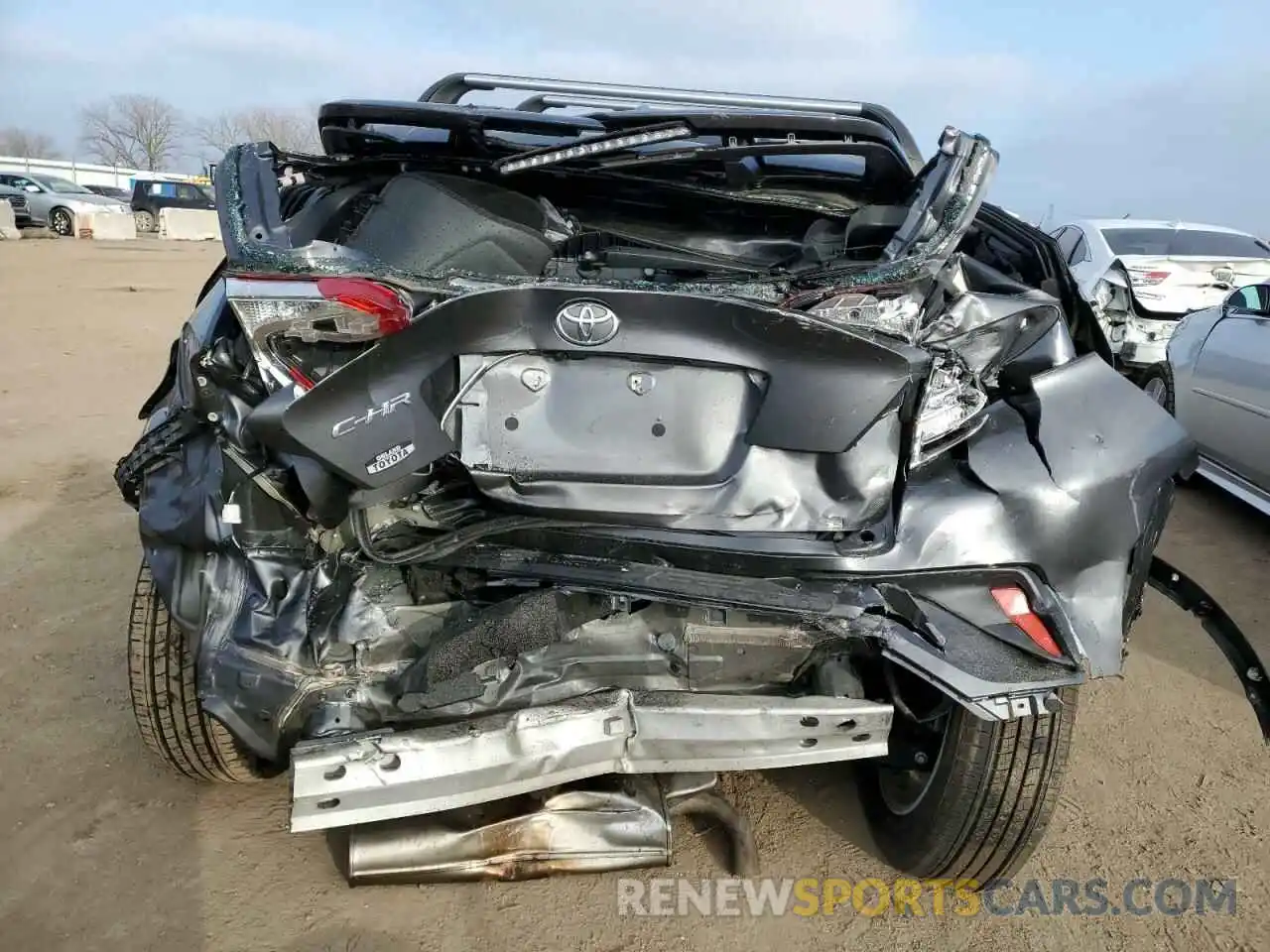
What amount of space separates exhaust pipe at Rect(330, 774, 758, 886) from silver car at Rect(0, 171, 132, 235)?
28651 millimetres

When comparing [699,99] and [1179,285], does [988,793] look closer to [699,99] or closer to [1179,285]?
[699,99]

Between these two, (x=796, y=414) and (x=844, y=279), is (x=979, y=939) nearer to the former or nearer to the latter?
(x=796, y=414)

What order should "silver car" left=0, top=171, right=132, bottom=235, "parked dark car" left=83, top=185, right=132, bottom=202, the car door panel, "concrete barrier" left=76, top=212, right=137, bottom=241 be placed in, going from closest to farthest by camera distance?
the car door panel, "concrete barrier" left=76, top=212, right=137, bottom=241, "silver car" left=0, top=171, right=132, bottom=235, "parked dark car" left=83, top=185, right=132, bottom=202

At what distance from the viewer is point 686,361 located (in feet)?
6.53

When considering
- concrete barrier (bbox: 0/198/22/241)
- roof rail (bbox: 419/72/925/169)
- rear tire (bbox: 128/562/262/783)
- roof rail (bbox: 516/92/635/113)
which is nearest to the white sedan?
roof rail (bbox: 419/72/925/169)

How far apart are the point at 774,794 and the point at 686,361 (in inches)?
56.9

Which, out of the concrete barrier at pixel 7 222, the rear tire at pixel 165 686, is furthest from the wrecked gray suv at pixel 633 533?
the concrete barrier at pixel 7 222

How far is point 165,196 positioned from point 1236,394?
35.0 meters

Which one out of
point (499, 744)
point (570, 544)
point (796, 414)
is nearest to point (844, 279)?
point (796, 414)

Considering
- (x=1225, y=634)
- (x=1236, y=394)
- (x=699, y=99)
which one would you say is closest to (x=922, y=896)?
(x=1225, y=634)

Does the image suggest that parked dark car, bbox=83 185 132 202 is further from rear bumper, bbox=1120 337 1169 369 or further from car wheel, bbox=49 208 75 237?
rear bumper, bbox=1120 337 1169 369

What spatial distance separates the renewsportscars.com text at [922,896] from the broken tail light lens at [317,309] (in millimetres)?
1543

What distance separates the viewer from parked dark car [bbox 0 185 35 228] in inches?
973

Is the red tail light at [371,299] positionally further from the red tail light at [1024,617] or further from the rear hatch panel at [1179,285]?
the rear hatch panel at [1179,285]
